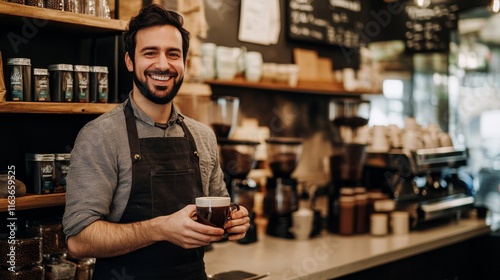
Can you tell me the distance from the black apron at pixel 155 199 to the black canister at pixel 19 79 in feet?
1.37

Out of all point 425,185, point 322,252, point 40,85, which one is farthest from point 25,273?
point 425,185

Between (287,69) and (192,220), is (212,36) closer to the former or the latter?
(287,69)

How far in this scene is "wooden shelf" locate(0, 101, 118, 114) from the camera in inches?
82.3

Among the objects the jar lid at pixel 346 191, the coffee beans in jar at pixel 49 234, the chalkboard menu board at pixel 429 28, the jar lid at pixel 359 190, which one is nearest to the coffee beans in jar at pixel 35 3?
the coffee beans in jar at pixel 49 234

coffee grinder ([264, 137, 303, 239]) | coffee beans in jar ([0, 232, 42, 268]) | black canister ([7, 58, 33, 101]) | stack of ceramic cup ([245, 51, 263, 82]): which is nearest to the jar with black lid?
coffee beans in jar ([0, 232, 42, 268])

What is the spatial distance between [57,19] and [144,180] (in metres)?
0.73

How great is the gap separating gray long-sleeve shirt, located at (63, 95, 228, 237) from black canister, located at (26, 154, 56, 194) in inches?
14.6

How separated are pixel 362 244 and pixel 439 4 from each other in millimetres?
2318

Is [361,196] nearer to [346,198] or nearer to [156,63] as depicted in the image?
[346,198]

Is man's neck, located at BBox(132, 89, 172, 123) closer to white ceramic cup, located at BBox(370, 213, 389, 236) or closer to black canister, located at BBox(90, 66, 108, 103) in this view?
black canister, located at BBox(90, 66, 108, 103)

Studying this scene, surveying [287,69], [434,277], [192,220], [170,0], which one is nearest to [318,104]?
[287,69]

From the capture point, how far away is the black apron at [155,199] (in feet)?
6.46

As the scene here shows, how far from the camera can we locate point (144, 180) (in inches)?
77.7

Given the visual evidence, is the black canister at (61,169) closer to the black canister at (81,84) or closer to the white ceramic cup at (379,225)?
the black canister at (81,84)
